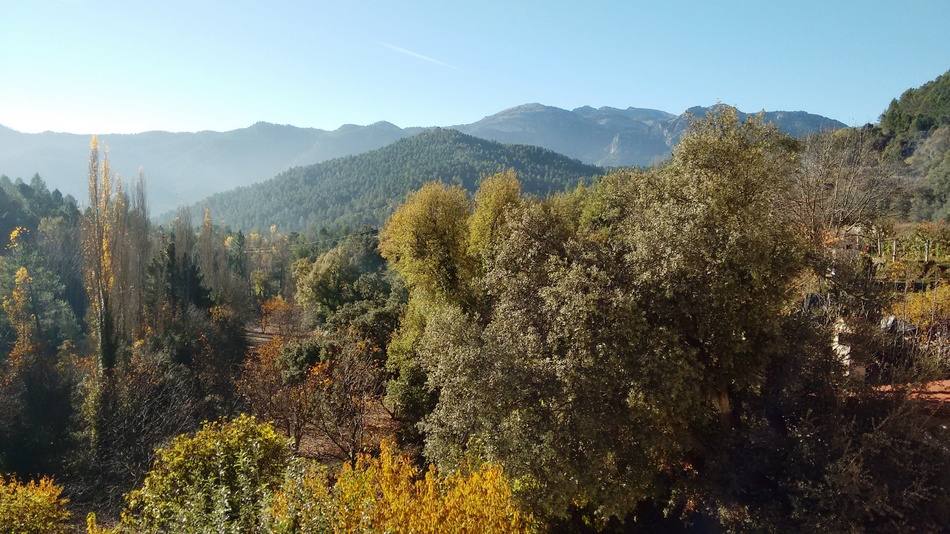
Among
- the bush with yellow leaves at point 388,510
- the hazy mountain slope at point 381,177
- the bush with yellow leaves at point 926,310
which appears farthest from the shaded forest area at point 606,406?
the hazy mountain slope at point 381,177

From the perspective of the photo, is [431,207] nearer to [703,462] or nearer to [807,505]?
[703,462]

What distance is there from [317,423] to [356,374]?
6.47 feet

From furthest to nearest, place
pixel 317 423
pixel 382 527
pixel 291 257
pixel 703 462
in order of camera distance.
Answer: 1. pixel 291 257
2. pixel 317 423
3. pixel 703 462
4. pixel 382 527

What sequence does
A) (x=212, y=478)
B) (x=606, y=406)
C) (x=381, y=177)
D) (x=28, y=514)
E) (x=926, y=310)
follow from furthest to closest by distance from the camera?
(x=381, y=177)
(x=926, y=310)
(x=606, y=406)
(x=28, y=514)
(x=212, y=478)

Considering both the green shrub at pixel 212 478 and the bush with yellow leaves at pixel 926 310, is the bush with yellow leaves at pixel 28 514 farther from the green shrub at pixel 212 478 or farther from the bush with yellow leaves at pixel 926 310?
the bush with yellow leaves at pixel 926 310

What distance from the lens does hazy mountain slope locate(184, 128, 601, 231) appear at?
13975 cm

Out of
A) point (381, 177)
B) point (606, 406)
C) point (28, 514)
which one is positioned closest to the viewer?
point (28, 514)

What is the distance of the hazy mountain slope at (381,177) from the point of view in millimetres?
139750

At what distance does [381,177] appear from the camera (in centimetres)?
15838

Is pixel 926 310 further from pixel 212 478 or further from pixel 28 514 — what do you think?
pixel 28 514

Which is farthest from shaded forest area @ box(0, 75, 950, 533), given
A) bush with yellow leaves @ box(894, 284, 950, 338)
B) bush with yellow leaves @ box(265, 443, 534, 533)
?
bush with yellow leaves @ box(894, 284, 950, 338)

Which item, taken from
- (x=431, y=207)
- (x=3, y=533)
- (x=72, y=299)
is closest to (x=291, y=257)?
(x=72, y=299)

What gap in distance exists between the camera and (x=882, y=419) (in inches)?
393

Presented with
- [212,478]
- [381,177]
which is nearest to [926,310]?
[212,478]
